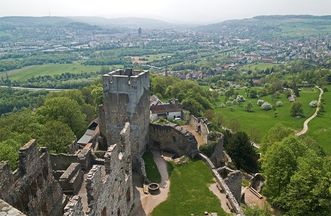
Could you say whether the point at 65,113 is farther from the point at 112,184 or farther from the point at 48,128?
the point at 112,184

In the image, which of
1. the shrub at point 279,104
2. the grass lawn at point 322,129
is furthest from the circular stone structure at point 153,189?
the shrub at point 279,104

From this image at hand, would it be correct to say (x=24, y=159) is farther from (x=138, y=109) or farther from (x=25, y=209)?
(x=138, y=109)

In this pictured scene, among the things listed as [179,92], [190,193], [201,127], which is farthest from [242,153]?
[179,92]

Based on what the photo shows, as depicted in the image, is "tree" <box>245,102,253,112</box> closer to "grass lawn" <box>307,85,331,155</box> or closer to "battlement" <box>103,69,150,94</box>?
"grass lawn" <box>307,85,331,155</box>

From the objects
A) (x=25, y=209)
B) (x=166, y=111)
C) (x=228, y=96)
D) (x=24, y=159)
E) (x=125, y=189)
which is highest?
(x=24, y=159)

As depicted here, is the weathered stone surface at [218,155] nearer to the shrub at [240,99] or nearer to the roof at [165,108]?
the roof at [165,108]

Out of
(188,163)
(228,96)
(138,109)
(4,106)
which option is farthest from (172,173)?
(228,96)
